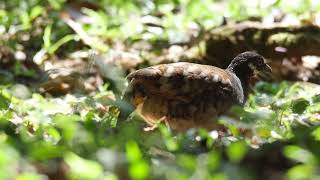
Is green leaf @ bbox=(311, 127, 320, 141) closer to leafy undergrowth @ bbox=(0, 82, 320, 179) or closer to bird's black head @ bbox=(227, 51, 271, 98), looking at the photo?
leafy undergrowth @ bbox=(0, 82, 320, 179)

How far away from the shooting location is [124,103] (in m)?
2.94

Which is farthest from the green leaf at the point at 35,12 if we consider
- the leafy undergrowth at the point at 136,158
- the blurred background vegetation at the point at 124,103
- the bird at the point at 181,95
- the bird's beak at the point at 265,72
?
the leafy undergrowth at the point at 136,158

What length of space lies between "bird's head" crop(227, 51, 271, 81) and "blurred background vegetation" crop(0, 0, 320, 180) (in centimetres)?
26

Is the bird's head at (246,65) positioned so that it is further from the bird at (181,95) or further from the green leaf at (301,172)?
the green leaf at (301,172)

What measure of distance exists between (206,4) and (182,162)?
18.2 feet

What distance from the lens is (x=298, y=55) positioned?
563 cm

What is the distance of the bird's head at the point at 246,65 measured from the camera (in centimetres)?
395

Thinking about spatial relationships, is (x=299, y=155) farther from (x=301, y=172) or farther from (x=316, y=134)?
(x=316, y=134)

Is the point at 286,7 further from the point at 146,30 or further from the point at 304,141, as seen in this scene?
the point at 304,141

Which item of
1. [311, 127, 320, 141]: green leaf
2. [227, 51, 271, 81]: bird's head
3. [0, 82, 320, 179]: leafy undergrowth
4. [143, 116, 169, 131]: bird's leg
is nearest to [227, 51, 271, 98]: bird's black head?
[227, 51, 271, 81]: bird's head

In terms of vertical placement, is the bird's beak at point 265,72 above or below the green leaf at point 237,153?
below

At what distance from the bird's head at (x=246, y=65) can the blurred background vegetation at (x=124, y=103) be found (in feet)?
0.85

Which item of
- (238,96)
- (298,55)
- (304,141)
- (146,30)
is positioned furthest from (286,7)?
(304,141)

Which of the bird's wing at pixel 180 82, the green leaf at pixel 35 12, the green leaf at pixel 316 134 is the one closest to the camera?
the green leaf at pixel 316 134
